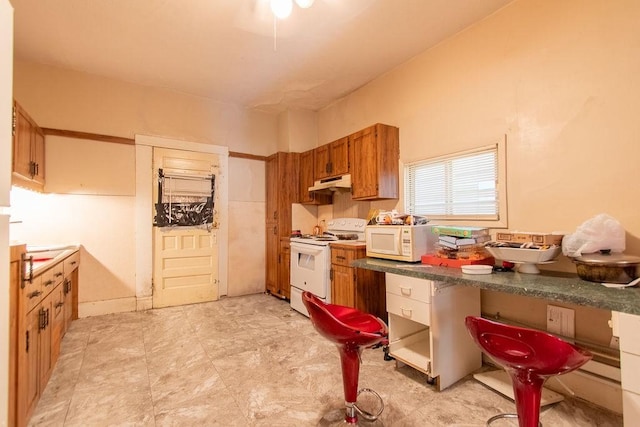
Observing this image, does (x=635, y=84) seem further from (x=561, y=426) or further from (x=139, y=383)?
(x=139, y=383)

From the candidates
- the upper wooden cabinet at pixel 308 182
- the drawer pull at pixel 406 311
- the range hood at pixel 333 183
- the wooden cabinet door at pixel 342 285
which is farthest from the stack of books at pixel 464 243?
the upper wooden cabinet at pixel 308 182

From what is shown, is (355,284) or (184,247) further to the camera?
(184,247)

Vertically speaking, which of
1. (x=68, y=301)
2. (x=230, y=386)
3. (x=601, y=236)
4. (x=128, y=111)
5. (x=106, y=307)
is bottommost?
(x=230, y=386)

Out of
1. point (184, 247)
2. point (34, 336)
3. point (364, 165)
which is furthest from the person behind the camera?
point (184, 247)

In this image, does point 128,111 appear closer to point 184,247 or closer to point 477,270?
point 184,247

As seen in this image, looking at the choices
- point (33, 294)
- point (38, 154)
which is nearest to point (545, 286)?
point (33, 294)

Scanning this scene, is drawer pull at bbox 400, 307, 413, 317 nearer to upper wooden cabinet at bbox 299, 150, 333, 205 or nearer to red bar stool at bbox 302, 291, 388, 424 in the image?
red bar stool at bbox 302, 291, 388, 424

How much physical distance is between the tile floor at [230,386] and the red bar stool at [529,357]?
0.55 metres

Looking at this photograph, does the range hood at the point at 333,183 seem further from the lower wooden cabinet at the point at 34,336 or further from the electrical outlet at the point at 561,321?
the lower wooden cabinet at the point at 34,336

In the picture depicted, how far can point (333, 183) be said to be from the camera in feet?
12.1

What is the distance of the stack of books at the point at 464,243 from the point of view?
2.15 m

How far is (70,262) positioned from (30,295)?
1411 millimetres

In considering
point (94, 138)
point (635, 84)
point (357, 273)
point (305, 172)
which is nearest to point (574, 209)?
point (635, 84)

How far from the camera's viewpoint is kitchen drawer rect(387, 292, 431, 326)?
2.00 meters
